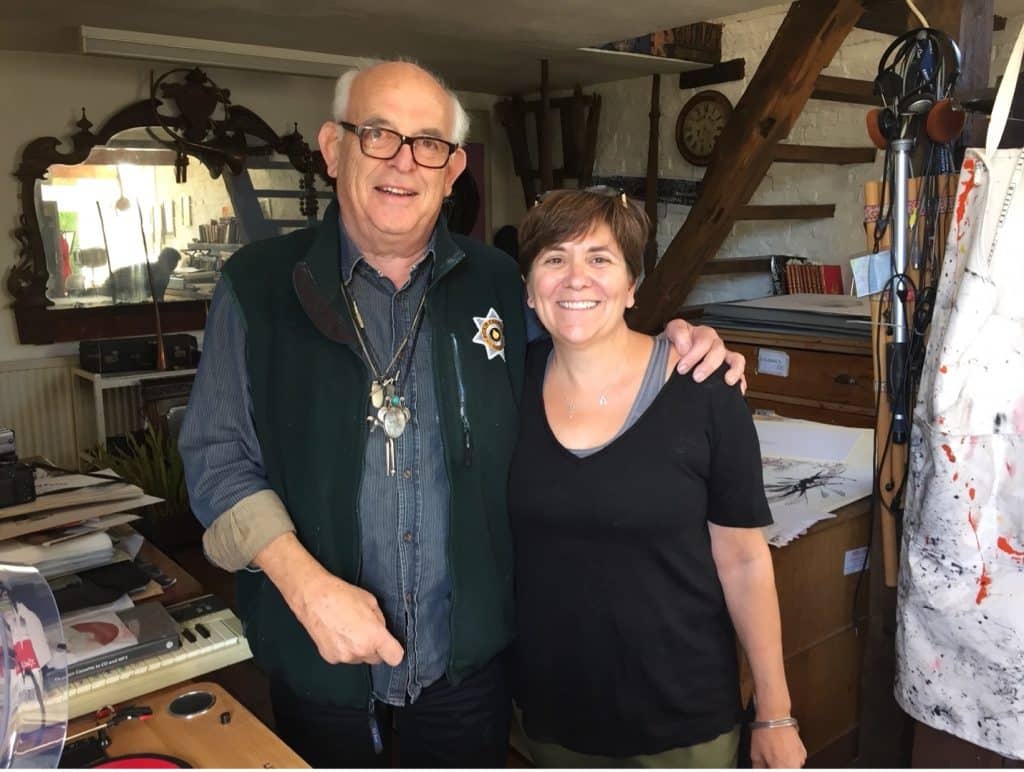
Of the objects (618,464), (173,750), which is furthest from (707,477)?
(173,750)

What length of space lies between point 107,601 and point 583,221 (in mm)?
1005

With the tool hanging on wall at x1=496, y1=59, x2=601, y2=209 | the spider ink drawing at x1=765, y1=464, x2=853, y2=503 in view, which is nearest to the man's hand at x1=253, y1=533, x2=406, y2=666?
the spider ink drawing at x1=765, y1=464, x2=853, y2=503

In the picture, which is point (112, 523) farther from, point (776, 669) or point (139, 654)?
point (776, 669)

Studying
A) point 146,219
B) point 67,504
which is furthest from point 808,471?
point 146,219

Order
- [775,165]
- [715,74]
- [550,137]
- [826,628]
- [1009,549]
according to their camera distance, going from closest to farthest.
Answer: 1. [1009,549]
2. [826,628]
3. [775,165]
4. [715,74]
5. [550,137]

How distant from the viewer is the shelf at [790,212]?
11.1ft

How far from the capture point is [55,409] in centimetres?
473

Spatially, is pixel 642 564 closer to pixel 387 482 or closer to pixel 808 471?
pixel 387 482

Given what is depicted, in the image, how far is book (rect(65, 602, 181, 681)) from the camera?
124 cm

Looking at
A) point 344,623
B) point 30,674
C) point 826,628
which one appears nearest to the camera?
point 30,674

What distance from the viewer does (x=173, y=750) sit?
1.09 metres

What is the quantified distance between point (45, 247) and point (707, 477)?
4.45 m

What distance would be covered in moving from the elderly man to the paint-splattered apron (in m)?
0.41

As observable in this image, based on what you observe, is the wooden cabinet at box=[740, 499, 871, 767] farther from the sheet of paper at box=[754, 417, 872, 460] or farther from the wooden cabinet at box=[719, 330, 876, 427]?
the wooden cabinet at box=[719, 330, 876, 427]
